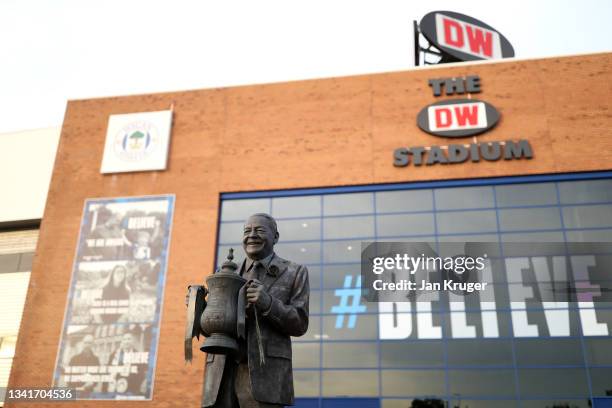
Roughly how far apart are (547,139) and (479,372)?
8.84m

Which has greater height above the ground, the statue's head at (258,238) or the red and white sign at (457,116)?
the red and white sign at (457,116)

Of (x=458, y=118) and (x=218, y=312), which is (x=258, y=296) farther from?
(x=458, y=118)

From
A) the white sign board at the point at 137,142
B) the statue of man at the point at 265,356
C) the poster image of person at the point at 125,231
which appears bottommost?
the statue of man at the point at 265,356

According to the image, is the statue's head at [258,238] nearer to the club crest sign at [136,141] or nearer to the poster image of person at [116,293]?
the poster image of person at [116,293]

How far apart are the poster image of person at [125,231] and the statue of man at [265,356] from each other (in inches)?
746

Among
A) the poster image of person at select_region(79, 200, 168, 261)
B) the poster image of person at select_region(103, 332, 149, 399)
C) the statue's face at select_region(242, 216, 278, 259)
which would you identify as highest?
the poster image of person at select_region(79, 200, 168, 261)

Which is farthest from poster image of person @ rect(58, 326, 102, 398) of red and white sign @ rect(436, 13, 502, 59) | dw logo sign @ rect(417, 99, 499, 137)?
red and white sign @ rect(436, 13, 502, 59)

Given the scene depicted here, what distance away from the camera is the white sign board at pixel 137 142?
84.5 ft

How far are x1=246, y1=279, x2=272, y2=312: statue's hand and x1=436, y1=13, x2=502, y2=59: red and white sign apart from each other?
24664 mm

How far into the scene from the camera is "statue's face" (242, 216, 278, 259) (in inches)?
239

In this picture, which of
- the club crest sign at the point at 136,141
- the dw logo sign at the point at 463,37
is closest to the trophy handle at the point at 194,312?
the club crest sign at the point at 136,141

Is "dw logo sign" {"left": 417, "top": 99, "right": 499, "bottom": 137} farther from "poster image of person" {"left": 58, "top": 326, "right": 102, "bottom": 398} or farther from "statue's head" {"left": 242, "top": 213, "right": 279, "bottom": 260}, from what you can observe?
"statue's head" {"left": 242, "top": 213, "right": 279, "bottom": 260}

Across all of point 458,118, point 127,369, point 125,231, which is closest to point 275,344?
point 127,369

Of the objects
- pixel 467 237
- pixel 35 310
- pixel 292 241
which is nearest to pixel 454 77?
pixel 467 237
